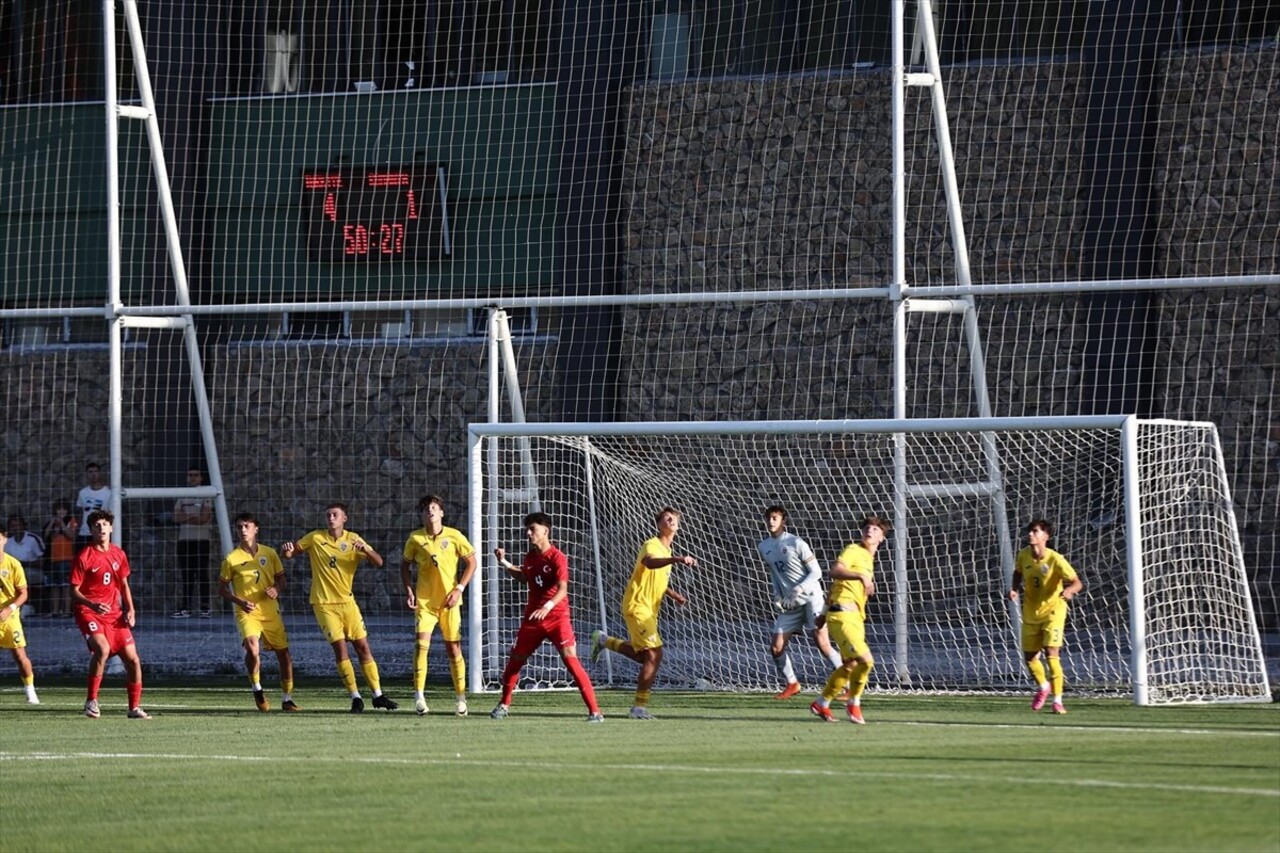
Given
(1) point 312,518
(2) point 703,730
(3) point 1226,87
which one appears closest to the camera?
(2) point 703,730

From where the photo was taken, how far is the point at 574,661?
1447 cm

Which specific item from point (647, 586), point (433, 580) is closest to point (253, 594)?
point (433, 580)

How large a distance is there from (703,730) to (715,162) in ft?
34.2

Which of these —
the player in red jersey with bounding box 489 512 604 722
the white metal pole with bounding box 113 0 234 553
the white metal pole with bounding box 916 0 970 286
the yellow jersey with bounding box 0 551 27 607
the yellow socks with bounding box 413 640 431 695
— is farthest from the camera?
the white metal pole with bounding box 113 0 234 553

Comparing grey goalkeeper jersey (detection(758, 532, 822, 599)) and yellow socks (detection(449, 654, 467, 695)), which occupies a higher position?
grey goalkeeper jersey (detection(758, 532, 822, 599))

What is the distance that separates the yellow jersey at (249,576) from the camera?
16.3 m

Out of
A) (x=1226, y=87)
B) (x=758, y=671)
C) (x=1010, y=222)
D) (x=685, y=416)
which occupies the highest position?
(x=1226, y=87)

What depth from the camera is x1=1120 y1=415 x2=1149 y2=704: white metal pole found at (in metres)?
15.0

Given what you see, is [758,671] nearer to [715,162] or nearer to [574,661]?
[574,661]

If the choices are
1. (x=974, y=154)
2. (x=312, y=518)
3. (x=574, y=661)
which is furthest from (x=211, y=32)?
(x=574, y=661)

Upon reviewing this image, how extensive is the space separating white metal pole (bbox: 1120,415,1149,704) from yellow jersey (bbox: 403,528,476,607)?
5.24 metres

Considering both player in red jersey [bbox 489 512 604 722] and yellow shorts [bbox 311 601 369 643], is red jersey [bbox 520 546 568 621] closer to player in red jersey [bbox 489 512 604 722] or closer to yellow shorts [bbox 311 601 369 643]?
player in red jersey [bbox 489 512 604 722]

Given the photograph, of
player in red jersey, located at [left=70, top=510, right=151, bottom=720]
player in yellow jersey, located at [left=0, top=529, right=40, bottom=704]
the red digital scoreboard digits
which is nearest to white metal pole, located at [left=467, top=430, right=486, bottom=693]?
player in red jersey, located at [left=70, top=510, right=151, bottom=720]

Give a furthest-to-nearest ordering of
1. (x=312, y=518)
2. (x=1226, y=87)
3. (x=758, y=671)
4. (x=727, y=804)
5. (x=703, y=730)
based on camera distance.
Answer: (x=312, y=518) < (x=1226, y=87) < (x=758, y=671) < (x=703, y=730) < (x=727, y=804)
